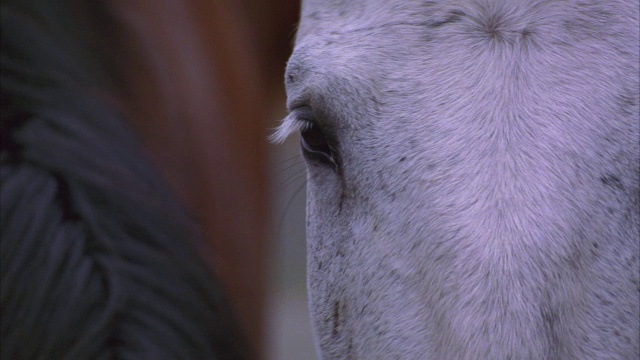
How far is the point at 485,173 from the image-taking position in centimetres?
121

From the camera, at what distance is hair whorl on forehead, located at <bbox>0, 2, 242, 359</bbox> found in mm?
943

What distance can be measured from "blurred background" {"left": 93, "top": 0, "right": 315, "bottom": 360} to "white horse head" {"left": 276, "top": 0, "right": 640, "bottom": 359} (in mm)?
228

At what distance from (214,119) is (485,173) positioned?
63 centimetres

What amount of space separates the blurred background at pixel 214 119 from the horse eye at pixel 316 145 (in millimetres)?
180

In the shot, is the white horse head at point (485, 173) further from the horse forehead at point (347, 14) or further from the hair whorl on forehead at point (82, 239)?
the hair whorl on forehead at point (82, 239)

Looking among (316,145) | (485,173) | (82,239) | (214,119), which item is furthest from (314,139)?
(82,239)

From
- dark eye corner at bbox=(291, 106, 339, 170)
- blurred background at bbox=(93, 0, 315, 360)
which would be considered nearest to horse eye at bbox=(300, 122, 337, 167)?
dark eye corner at bbox=(291, 106, 339, 170)

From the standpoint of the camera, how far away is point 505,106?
125cm

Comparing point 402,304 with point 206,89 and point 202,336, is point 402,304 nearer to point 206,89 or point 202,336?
point 202,336

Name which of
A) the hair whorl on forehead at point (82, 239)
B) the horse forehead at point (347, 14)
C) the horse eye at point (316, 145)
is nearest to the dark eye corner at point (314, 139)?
the horse eye at point (316, 145)

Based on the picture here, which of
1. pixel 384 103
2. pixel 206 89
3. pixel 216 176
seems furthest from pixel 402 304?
pixel 206 89

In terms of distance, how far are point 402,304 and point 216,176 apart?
1.54 ft

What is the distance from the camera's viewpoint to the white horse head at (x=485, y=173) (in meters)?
1.16

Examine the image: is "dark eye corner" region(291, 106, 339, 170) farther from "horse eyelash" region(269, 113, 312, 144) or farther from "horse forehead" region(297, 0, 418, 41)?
"horse forehead" region(297, 0, 418, 41)
